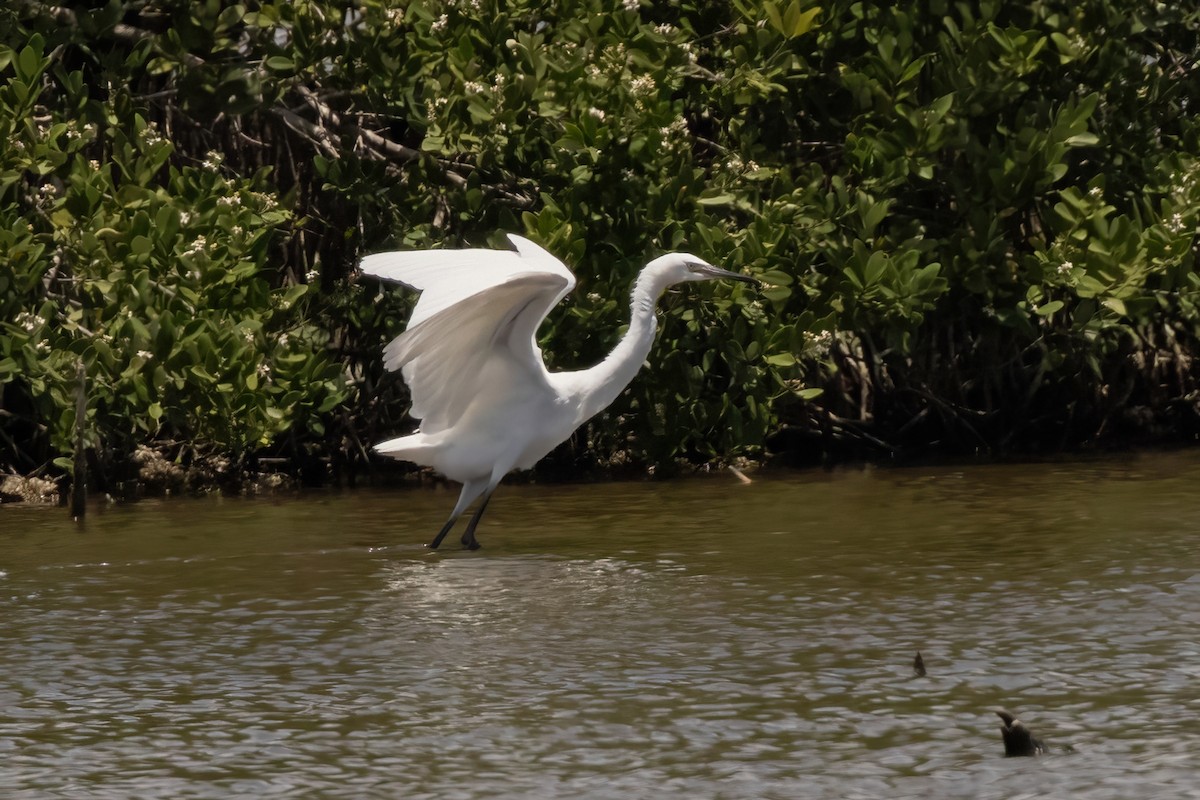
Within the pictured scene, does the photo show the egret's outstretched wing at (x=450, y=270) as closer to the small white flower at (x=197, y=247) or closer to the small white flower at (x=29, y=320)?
→ the small white flower at (x=197, y=247)

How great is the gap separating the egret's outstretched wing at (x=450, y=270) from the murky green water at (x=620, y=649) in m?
1.12

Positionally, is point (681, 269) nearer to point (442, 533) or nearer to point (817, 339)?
point (817, 339)

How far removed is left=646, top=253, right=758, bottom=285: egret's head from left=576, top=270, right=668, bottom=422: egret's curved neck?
24 mm

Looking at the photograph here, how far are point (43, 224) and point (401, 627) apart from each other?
4682mm

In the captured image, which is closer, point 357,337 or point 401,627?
point 401,627

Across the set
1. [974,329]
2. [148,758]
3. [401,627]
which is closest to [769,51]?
[974,329]

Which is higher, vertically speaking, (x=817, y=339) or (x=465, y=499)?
(x=817, y=339)

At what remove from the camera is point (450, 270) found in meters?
8.79

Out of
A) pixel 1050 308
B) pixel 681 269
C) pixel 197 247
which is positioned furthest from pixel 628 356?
pixel 1050 308

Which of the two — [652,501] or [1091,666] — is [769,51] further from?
[1091,666]

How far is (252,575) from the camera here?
833cm

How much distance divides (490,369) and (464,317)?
2.13 feet

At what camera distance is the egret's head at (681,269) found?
9586 millimetres

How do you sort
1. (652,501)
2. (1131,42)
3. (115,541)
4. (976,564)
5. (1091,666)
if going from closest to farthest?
1. (1091,666)
2. (976,564)
3. (115,541)
4. (652,501)
5. (1131,42)
